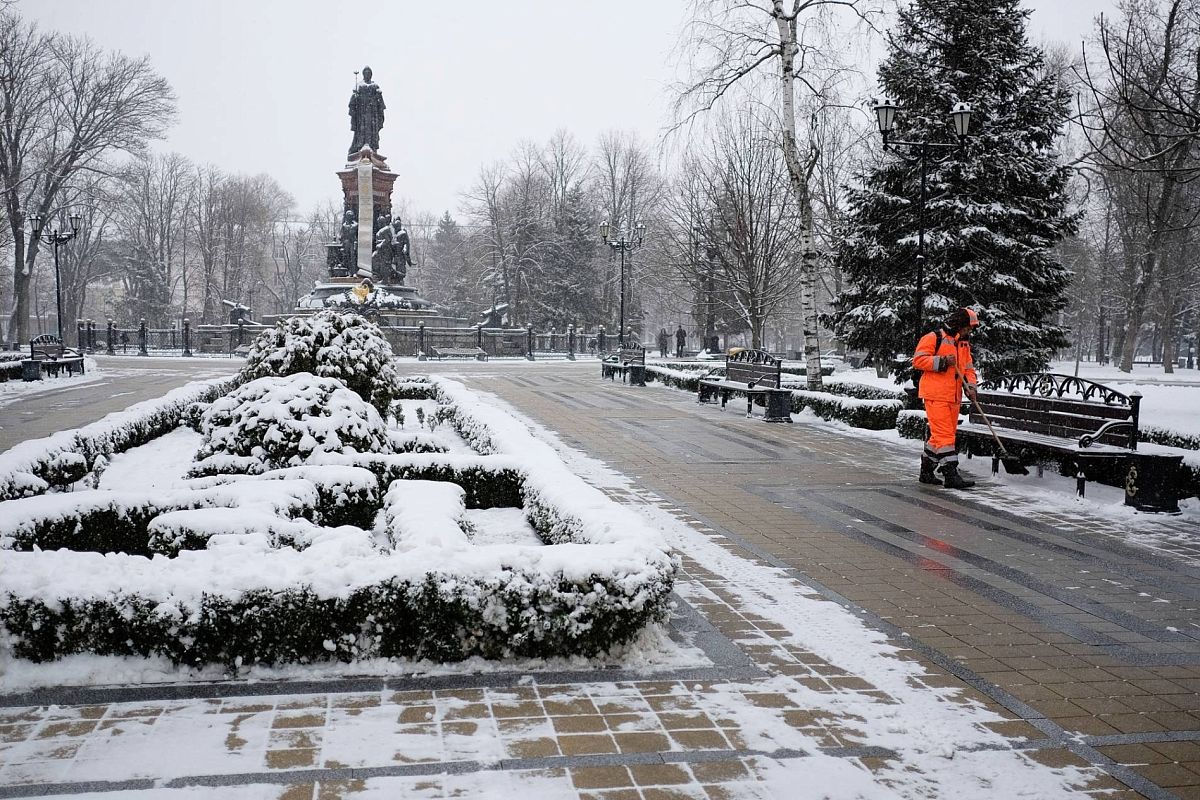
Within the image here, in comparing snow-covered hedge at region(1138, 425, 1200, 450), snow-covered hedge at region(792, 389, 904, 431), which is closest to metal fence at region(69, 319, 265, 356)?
snow-covered hedge at region(792, 389, 904, 431)

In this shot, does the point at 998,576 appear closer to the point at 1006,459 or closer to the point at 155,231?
the point at 1006,459

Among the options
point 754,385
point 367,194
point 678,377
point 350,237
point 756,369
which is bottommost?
point 678,377

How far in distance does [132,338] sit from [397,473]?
52056 mm

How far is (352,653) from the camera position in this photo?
3979 millimetres

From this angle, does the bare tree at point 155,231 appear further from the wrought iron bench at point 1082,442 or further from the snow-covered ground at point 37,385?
the wrought iron bench at point 1082,442

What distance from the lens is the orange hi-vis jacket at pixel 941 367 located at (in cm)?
840

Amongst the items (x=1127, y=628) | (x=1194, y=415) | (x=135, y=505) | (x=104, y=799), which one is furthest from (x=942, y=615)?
(x=1194, y=415)

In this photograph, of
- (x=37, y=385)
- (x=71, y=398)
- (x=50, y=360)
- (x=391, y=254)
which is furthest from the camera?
(x=391, y=254)

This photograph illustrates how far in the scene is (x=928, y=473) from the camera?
903 cm

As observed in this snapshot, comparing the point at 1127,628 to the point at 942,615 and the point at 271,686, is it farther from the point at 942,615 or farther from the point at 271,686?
the point at 271,686

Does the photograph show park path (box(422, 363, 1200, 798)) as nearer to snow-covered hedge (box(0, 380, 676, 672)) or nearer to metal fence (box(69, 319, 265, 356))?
snow-covered hedge (box(0, 380, 676, 672))

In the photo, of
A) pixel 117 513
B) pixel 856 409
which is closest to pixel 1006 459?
pixel 856 409

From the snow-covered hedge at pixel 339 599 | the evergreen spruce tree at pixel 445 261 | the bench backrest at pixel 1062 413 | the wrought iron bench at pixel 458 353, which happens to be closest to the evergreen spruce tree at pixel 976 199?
the bench backrest at pixel 1062 413

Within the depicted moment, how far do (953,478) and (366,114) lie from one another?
37.4 meters
